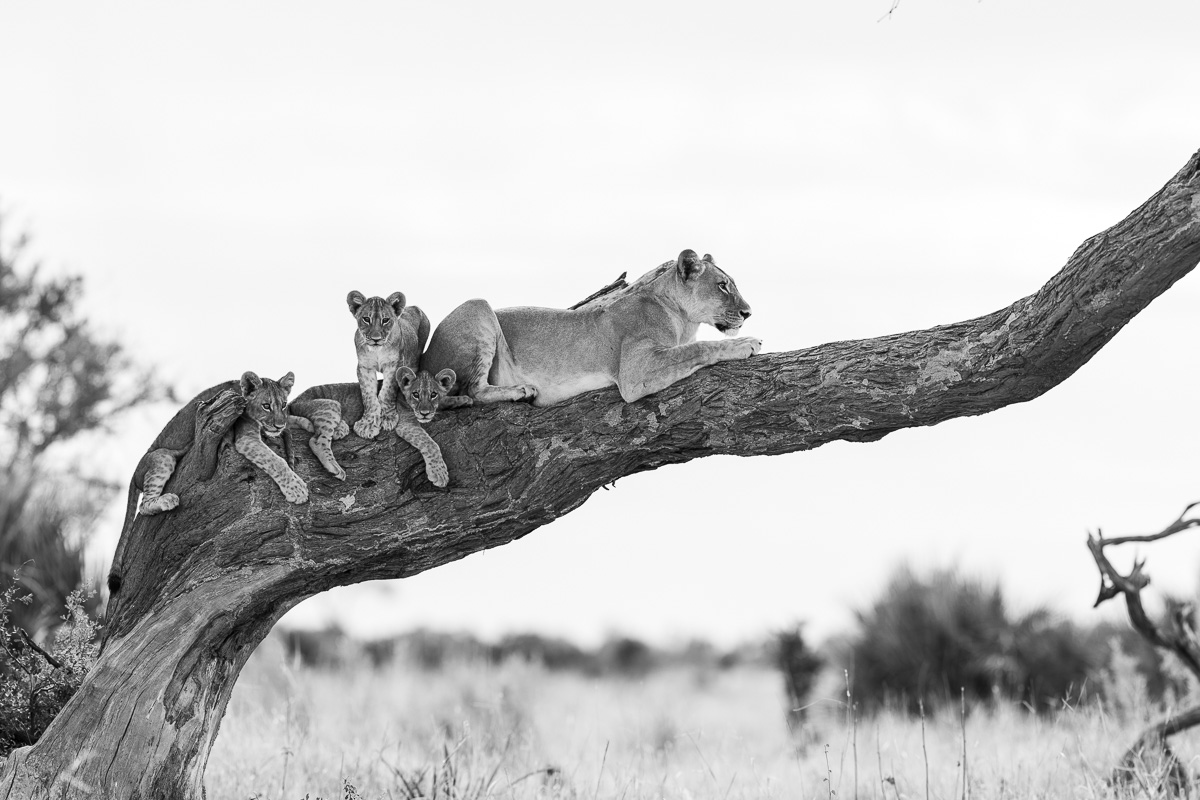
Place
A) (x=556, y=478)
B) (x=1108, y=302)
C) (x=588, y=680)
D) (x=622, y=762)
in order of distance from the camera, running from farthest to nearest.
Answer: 1. (x=588, y=680)
2. (x=622, y=762)
3. (x=556, y=478)
4. (x=1108, y=302)

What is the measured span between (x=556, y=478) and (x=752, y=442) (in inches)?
43.1

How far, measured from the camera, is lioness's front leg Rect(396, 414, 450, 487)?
269 inches

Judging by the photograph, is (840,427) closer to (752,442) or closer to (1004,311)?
(752,442)

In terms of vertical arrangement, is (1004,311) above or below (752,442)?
above

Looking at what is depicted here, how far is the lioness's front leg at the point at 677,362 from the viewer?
675cm

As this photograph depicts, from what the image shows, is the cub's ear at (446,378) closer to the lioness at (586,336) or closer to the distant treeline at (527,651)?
the lioness at (586,336)

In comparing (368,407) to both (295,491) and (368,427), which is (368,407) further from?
(295,491)

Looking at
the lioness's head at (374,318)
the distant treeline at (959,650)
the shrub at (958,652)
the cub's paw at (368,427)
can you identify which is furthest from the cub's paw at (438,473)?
the shrub at (958,652)

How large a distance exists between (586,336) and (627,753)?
5583mm

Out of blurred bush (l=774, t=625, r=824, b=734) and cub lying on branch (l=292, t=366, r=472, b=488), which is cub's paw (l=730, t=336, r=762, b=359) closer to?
cub lying on branch (l=292, t=366, r=472, b=488)

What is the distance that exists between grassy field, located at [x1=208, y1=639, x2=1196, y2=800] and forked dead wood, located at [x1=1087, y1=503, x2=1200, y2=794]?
158 millimetres

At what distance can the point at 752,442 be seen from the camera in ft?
21.9

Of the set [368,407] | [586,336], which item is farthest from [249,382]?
[586,336]

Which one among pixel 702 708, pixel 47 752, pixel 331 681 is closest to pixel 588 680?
pixel 702 708
